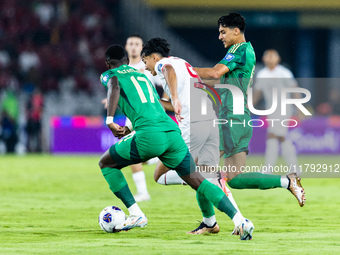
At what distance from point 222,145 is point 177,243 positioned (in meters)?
1.30

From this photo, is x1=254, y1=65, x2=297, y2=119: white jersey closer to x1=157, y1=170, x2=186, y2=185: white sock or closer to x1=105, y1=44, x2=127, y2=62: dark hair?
x1=157, y1=170, x2=186, y2=185: white sock

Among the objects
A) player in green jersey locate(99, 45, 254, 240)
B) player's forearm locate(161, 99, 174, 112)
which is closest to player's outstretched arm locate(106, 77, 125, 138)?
player in green jersey locate(99, 45, 254, 240)

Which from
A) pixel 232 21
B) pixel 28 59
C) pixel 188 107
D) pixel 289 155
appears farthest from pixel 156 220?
pixel 28 59

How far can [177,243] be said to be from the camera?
6.04 meters

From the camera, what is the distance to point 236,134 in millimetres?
6793

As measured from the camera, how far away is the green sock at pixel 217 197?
607 centimetres

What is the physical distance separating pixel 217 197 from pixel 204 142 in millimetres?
1097

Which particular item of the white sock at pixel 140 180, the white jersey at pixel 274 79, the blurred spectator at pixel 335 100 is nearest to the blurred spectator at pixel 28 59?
the blurred spectator at pixel 335 100

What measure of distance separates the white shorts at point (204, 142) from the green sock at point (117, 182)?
799 mm

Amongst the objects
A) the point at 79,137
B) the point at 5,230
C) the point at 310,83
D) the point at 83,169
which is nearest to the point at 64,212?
the point at 5,230

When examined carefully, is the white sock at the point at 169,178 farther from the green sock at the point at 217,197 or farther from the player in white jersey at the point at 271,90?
the player in white jersey at the point at 271,90

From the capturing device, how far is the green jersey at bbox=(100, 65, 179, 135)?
20.8ft

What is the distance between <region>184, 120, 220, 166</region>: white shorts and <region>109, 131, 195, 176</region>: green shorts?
696mm

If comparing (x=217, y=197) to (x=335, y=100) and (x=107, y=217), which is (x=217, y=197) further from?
(x=335, y=100)
